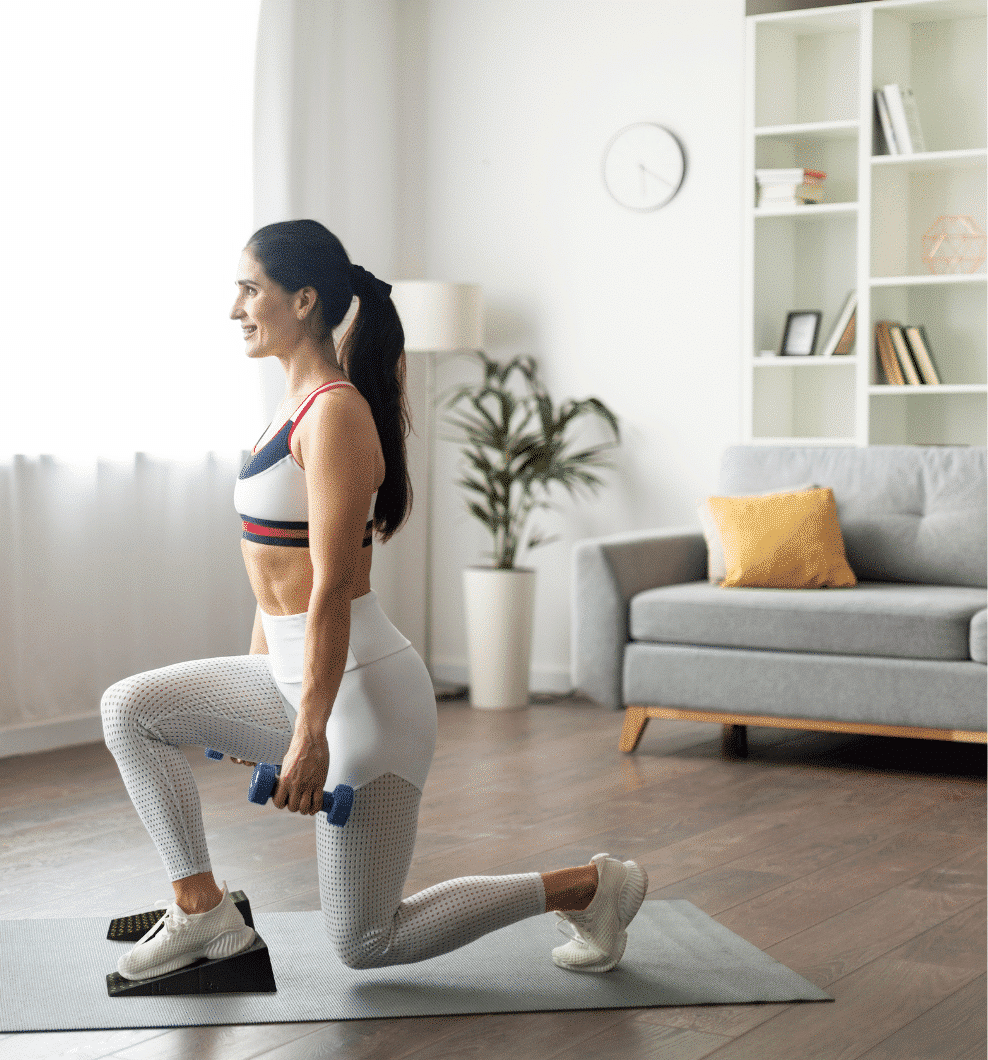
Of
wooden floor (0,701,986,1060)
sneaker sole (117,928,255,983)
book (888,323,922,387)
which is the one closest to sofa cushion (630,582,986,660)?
wooden floor (0,701,986,1060)

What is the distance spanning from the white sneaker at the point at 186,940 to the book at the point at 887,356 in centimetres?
329

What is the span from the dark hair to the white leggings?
269mm

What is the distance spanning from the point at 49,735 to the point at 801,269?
2988mm

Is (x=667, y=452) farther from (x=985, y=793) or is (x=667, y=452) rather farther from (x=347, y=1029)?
(x=347, y=1029)

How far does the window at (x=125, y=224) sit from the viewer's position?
4.16 meters

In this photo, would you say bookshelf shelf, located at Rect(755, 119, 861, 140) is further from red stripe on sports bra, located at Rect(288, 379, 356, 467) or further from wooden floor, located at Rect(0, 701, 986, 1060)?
red stripe on sports bra, located at Rect(288, 379, 356, 467)

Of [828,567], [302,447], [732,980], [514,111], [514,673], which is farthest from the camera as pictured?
[514,111]

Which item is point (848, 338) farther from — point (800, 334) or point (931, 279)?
point (931, 279)

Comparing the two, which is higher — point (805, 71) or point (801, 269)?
point (805, 71)

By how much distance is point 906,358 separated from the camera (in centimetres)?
486

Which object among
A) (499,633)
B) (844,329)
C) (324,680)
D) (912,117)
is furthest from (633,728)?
(324,680)

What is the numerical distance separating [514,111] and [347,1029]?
13.3ft

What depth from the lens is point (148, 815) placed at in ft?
7.12

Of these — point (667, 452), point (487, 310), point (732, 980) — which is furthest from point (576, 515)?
point (732, 980)
